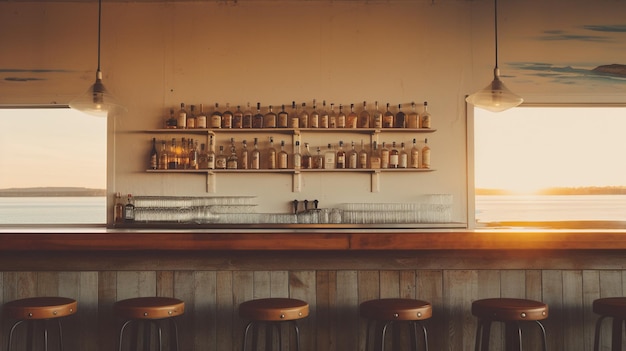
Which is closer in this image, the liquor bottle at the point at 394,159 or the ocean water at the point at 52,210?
the liquor bottle at the point at 394,159

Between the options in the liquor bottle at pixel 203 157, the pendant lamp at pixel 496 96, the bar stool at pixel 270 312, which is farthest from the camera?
the liquor bottle at pixel 203 157

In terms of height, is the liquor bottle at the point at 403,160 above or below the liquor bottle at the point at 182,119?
below

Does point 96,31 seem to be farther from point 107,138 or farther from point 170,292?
point 170,292

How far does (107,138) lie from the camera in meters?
5.41

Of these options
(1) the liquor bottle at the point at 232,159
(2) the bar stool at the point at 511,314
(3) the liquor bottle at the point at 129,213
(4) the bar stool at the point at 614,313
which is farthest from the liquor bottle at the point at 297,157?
(4) the bar stool at the point at 614,313

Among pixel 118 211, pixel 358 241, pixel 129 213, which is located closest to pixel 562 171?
pixel 358 241

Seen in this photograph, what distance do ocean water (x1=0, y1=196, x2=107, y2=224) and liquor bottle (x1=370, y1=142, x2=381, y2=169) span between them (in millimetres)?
2468

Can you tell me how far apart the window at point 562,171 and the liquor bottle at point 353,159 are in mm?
1125

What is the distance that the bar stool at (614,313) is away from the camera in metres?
2.96

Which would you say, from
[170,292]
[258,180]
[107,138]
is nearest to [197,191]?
[258,180]

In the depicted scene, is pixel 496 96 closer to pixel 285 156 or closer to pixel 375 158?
pixel 375 158

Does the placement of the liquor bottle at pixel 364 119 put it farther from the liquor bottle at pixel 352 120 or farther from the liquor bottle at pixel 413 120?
the liquor bottle at pixel 413 120

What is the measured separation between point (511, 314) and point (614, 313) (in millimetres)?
567

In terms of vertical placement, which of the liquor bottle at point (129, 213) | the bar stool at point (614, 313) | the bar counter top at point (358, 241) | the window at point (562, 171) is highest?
the window at point (562, 171)
